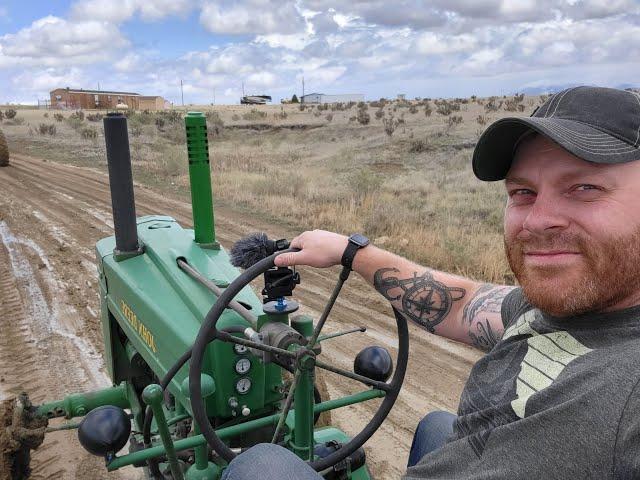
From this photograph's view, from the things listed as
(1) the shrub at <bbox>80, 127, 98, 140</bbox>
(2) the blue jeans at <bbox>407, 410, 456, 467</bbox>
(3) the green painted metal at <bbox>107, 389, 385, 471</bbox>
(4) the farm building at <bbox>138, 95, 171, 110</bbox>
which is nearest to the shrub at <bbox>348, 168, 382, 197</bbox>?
(3) the green painted metal at <bbox>107, 389, 385, 471</bbox>

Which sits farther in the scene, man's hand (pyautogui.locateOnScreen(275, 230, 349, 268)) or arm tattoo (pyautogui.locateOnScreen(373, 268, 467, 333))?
arm tattoo (pyautogui.locateOnScreen(373, 268, 467, 333))

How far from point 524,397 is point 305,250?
0.90 meters

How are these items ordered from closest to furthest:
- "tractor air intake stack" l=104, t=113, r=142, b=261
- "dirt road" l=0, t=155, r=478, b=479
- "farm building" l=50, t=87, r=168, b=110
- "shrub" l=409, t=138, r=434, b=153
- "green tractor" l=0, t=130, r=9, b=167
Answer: "tractor air intake stack" l=104, t=113, r=142, b=261 → "dirt road" l=0, t=155, r=478, b=479 → "green tractor" l=0, t=130, r=9, b=167 → "shrub" l=409, t=138, r=434, b=153 → "farm building" l=50, t=87, r=168, b=110

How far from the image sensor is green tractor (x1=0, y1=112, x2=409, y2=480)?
74.5 inches

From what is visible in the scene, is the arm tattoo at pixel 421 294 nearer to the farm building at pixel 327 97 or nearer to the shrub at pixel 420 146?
the shrub at pixel 420 146

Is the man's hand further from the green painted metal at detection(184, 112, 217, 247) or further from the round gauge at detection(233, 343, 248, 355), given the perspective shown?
the green painted metal at detection(184, 112, 217, 247)

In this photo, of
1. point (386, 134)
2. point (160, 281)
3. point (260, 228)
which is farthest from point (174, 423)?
point (386, 134)

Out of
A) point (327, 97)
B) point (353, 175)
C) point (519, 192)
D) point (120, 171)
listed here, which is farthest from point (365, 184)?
point (327, 97)

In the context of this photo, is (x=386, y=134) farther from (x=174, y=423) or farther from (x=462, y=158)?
(x=174, y=423)

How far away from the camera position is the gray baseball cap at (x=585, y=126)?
4.33ft

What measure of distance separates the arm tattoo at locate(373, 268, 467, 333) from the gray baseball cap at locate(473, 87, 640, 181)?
2.11 ft

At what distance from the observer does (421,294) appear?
7.01ft

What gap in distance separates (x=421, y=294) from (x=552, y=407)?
897 mm

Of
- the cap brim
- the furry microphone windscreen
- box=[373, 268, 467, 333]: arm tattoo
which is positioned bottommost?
box=[373, 268, 467, 333]: arm tattoo
